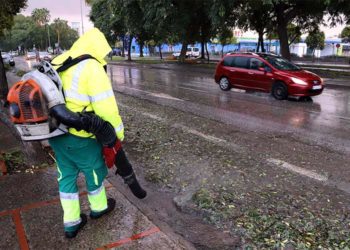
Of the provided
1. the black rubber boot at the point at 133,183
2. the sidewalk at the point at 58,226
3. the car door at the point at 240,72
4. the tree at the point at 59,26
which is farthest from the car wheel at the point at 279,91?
the tree at the point at 59,26

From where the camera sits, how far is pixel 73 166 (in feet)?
11.0

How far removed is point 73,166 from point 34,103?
80 cm

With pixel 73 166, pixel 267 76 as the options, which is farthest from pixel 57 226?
pixel 267 76

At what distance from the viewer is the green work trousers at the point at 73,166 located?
10.5ft

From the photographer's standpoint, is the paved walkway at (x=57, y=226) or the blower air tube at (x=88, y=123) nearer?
the blower air tube at (x=88, y=123)

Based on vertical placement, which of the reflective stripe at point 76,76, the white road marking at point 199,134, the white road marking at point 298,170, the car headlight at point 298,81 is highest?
the reflective stripe at point 76,76

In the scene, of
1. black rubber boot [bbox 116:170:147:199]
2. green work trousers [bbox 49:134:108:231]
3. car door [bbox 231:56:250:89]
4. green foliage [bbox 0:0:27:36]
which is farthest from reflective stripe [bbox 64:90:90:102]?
car door [bbox 231:56:250:89]

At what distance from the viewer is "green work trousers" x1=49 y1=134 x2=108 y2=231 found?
10.5ft

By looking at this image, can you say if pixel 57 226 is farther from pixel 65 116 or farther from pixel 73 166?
pixel 65 116

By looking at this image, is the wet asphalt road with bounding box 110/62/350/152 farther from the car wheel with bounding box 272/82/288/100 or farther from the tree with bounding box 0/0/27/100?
the tree with bounding box 0/0/27/100

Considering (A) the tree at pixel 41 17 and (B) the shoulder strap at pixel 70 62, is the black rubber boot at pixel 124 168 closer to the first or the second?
(B) the shoulder strap at pixel 70 62

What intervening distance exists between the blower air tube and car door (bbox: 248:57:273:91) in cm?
1052

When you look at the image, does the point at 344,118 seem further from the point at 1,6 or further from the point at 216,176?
the point at 1,6

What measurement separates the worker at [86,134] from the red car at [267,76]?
31.8 feet
